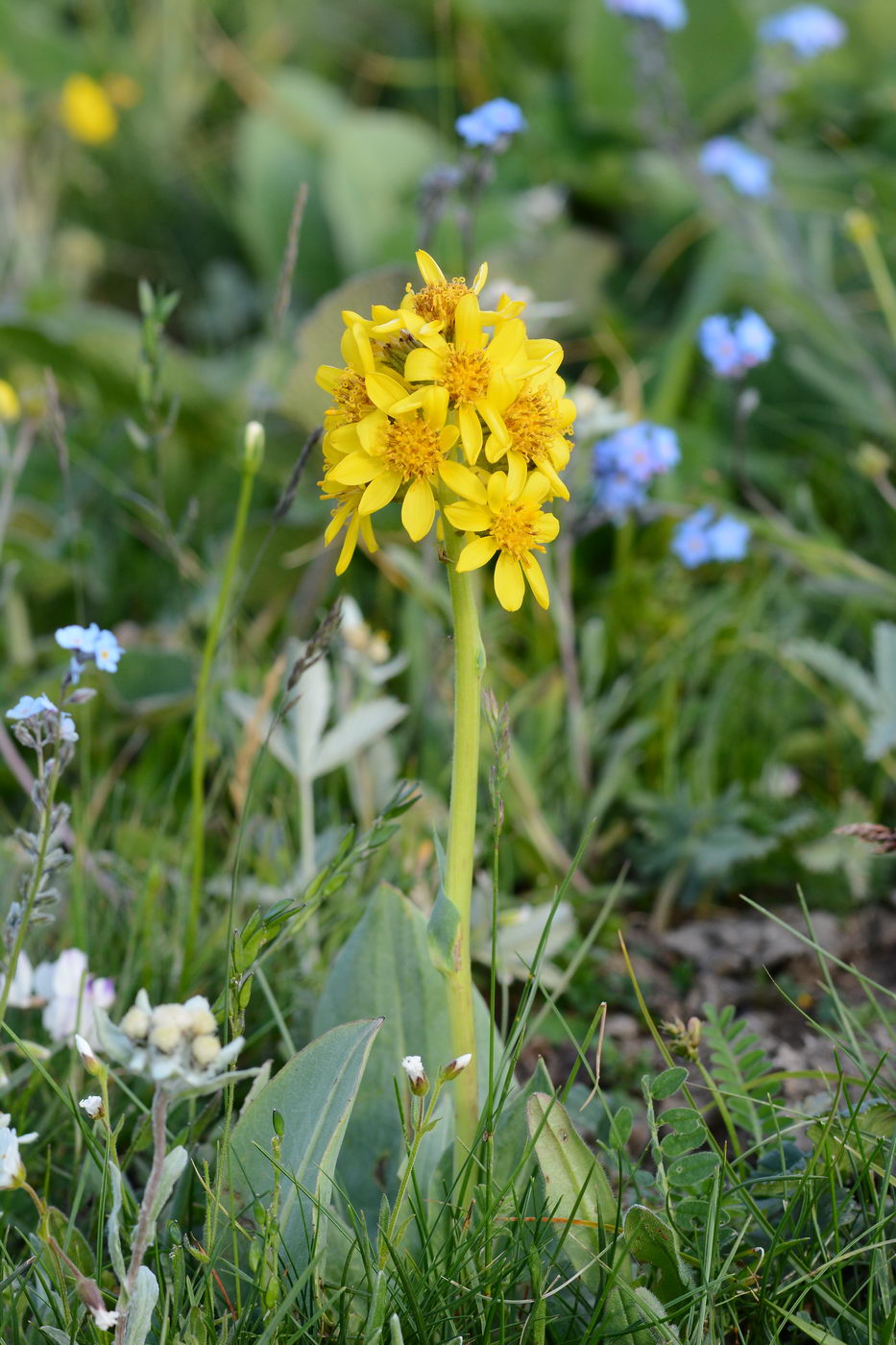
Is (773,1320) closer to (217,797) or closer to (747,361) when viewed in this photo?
(217,797)

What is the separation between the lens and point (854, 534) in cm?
238

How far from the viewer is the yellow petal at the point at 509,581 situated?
952 mm

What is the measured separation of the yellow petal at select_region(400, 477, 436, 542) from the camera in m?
0.93

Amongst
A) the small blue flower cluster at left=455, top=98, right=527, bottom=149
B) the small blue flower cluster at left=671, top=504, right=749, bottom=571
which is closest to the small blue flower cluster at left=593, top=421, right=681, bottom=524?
the small blue flower cluster at left=671, top=504, right=749, bottom=571

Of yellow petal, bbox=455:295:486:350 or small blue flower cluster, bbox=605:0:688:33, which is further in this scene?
small blue flower cluster, bbox=605:0:688:33

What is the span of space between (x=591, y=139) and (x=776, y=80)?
2.84ft

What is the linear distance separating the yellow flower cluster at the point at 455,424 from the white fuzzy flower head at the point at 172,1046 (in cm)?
37

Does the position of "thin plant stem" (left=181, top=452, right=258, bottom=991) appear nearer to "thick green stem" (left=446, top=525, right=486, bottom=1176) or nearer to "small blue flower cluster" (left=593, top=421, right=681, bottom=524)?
"thick green stem" (left=446, top=525, right=486, bottom=1176)

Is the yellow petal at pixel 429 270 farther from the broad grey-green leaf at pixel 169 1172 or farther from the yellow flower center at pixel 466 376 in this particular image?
the broad grey-green leaf at pixel 169 1172

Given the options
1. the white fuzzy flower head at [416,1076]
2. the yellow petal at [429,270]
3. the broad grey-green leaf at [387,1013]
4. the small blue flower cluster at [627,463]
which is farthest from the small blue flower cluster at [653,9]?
the white fuzzy flower head at [416,1076]

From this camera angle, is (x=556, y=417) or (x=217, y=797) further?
(x=217, y=797)

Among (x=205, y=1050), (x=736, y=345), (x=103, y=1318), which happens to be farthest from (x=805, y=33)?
(x=103, y=1318)

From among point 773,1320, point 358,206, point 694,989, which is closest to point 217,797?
point 694,989

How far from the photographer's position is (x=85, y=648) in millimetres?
1070
